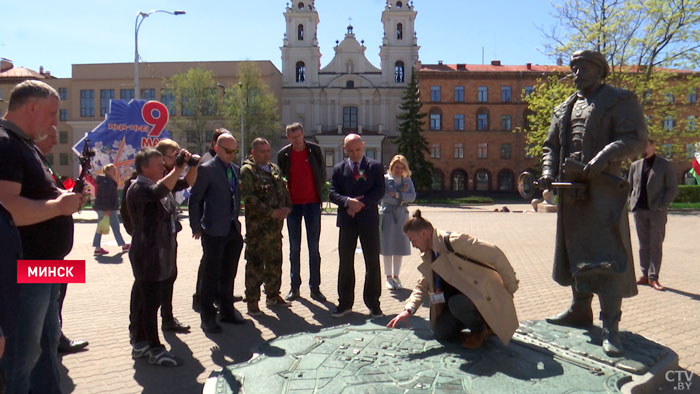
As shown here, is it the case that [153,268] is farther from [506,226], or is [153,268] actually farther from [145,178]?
[506,226]

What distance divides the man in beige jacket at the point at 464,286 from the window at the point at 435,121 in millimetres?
52097

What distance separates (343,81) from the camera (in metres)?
63.8

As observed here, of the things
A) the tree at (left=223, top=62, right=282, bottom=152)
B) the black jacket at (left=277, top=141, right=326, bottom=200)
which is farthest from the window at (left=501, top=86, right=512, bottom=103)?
the black jacket at (left=277, top=141, right=326, bottom=200)

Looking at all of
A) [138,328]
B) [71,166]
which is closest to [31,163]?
[138,328]

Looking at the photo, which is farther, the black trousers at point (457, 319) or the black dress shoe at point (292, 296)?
the black dress shoe at point (292, 296)

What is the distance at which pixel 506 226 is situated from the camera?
59.2ft

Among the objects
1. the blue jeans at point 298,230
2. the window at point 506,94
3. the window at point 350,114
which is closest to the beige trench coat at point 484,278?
the blue jeans at point 298,230

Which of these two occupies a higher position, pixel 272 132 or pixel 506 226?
pixel 272 132

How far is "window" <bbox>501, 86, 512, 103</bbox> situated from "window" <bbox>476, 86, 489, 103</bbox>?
1545mm

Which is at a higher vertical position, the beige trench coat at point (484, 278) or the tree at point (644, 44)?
the tree at point (644, 44)

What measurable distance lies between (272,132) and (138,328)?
50739 mm

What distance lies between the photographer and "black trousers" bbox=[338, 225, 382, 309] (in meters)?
6.18

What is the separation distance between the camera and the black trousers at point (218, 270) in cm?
557

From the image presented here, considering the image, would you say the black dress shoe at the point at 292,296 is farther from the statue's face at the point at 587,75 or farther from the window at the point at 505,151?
the window at the point at 505,151
